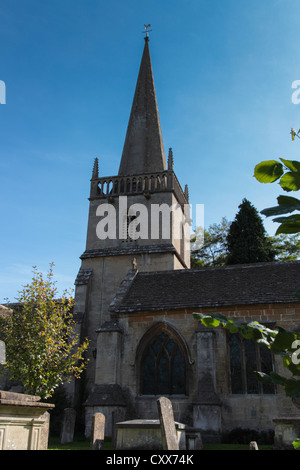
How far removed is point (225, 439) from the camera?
14977 millimetres

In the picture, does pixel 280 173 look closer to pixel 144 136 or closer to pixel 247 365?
pixel 247 365

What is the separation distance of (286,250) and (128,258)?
17357mm

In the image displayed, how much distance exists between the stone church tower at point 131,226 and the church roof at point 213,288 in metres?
2.15

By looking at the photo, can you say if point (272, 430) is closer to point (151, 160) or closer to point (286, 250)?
point (151, 160)

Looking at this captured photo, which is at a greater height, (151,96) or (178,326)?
(151,96)

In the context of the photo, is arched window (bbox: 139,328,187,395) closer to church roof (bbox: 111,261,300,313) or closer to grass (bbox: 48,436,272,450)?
church roof (bbox: 111,261,300,313)

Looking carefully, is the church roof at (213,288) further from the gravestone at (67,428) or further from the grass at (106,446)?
the grass at (106,446)

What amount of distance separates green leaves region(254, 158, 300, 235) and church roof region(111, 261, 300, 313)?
14.7 m

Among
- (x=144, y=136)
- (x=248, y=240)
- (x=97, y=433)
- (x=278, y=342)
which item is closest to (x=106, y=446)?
(x=97, y=433)

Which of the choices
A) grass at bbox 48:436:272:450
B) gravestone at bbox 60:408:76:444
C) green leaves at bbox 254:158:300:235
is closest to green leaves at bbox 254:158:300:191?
green leaves at bbox 254:158:300:235

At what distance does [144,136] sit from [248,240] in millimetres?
10862

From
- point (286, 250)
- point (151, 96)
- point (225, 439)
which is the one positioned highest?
point (151, 96)

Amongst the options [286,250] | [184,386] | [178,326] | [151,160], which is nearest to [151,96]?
[151,160]

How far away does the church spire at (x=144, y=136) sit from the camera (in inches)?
1148
